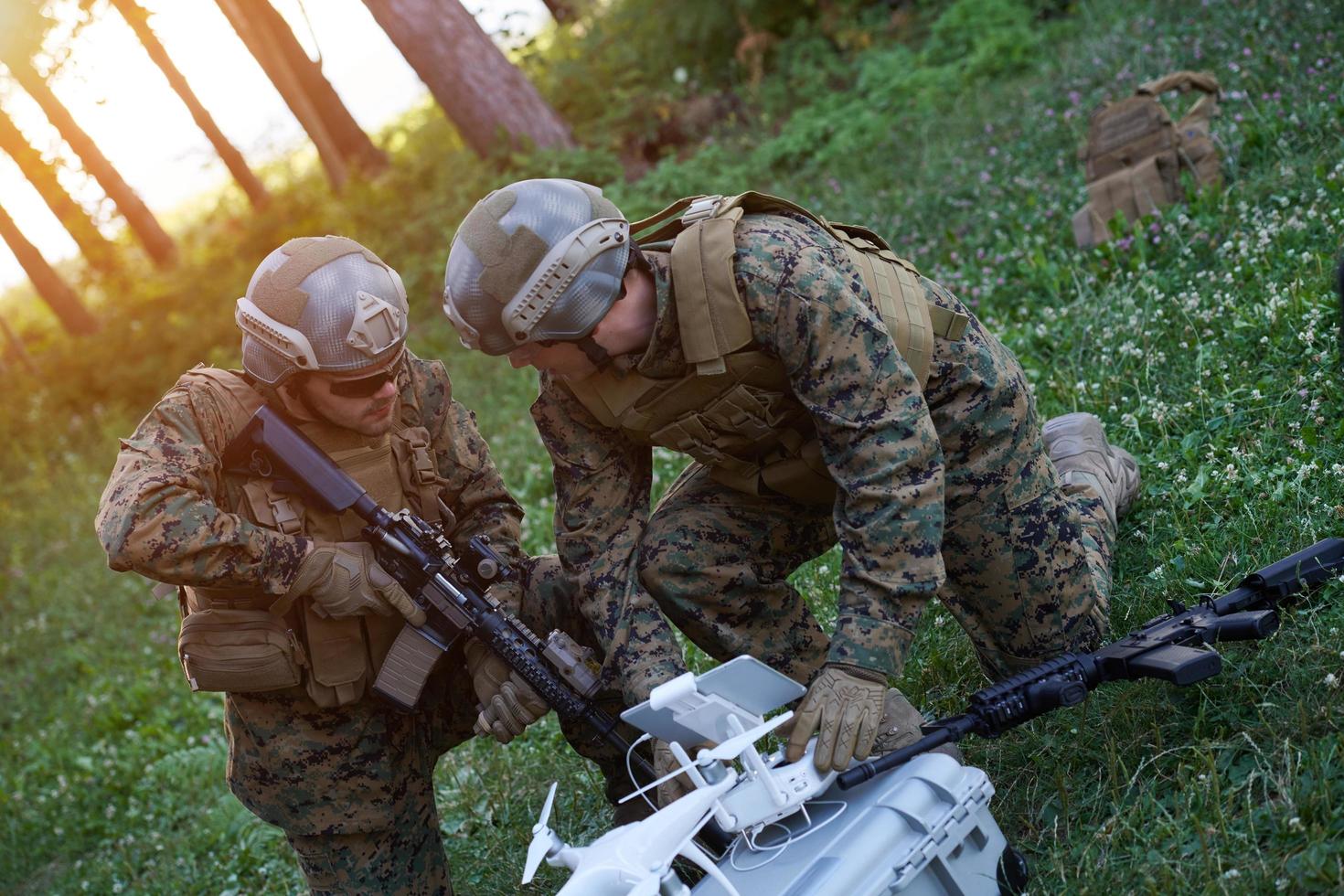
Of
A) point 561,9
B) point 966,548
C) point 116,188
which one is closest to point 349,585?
point 966,548

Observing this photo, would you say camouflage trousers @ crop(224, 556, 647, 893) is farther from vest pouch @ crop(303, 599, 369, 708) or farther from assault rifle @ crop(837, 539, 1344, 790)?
assault rifle @ crop(837, 539, 1344, 790)

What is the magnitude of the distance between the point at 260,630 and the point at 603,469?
1.23 metres

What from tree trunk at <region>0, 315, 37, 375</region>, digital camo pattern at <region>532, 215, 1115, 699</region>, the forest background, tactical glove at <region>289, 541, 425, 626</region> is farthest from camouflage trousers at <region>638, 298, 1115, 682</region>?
tree trunk at <region>0, 315, 37, 375</region>

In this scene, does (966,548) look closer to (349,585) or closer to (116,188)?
(349,585)

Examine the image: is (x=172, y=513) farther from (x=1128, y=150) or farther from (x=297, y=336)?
(x=1128, y=150)

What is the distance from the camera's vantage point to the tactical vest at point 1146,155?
6.58 m

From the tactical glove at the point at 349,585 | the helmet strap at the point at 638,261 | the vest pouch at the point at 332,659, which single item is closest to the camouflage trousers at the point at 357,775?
the vest pouch at the point at 332,659

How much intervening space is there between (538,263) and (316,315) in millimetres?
908

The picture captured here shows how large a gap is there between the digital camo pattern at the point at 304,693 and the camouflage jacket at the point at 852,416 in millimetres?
1102

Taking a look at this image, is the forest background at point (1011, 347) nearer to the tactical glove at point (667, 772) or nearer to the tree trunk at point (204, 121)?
the tactical glove at point (667, 772)

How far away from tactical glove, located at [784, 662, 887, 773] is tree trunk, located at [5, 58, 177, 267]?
17261 mm

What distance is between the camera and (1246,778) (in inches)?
119

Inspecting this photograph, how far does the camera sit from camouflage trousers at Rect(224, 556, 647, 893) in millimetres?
4059

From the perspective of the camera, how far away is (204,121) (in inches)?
706
